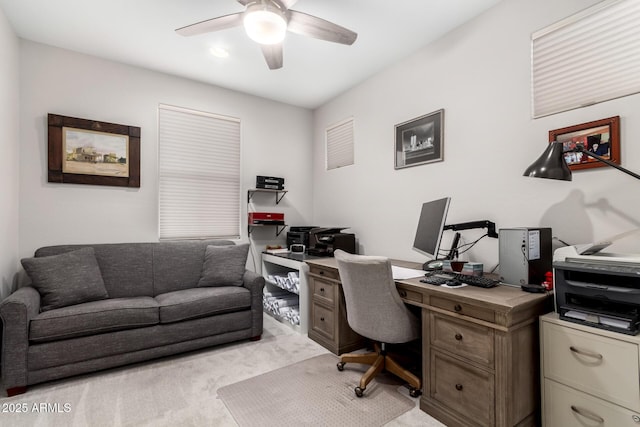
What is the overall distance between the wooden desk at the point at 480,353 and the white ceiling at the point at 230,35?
203cm

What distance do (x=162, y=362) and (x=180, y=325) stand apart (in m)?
0.32

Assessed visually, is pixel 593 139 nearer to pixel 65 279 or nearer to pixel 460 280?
pixel 460 280

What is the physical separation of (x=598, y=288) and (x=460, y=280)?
0.63 m

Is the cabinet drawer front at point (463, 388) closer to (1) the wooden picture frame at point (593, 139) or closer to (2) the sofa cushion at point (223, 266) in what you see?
(1) the wooden picture frame at point (593, 139)

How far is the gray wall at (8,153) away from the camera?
222 centimetres

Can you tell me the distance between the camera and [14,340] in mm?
1896

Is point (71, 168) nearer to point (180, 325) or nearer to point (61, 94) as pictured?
point (61, 94)

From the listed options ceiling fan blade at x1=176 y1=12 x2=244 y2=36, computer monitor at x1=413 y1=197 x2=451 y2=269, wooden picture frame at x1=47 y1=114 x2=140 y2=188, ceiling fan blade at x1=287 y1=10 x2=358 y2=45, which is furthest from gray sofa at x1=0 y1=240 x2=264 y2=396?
ceiling fan blade at x1=287 y1=10 x2=358 y2=45

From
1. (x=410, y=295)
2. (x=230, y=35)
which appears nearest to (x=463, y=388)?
(x=410, y=295)

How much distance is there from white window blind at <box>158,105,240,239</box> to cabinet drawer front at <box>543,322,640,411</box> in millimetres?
3160

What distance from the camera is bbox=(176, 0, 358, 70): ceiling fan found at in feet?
A: 5.77

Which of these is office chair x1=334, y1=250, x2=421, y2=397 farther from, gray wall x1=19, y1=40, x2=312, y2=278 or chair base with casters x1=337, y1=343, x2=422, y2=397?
gray wall x1=19, y1=40, x2=312, y2=278

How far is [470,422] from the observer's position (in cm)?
154

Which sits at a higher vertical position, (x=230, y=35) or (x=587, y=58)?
(x=230, y=35)
